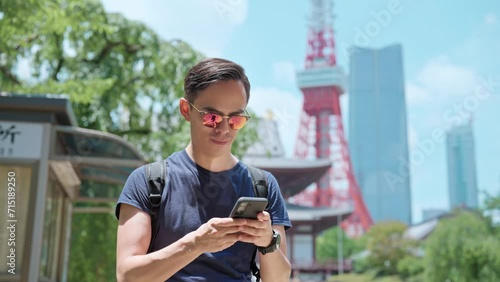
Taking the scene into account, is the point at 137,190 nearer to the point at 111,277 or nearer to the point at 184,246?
the point at 184,246

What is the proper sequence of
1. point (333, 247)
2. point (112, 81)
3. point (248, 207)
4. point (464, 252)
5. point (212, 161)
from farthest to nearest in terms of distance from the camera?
point (333, 247) → point (464, 252) → point (112, 81) → point (212, 161) → point (248, 207)

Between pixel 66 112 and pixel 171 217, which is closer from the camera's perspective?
pixel 171 217

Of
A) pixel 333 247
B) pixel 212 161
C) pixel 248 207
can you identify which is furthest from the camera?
pixel 333 247

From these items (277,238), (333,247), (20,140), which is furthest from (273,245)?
(333,247)

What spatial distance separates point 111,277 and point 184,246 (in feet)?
29.1

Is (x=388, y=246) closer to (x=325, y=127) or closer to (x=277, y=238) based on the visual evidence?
(x=325, y=127)

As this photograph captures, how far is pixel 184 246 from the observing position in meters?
1.31

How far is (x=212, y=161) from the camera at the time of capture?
1.52 meters

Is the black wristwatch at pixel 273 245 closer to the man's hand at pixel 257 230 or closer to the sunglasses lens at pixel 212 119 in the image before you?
the man's hand at pixel 257 230

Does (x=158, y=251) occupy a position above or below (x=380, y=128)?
below

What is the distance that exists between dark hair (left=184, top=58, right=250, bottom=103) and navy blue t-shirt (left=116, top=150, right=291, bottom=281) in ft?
0.62

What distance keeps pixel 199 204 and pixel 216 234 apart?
0.20 m

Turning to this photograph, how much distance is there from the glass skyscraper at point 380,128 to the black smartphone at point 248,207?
113 m

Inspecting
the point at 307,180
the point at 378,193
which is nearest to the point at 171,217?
the point at 307,180
